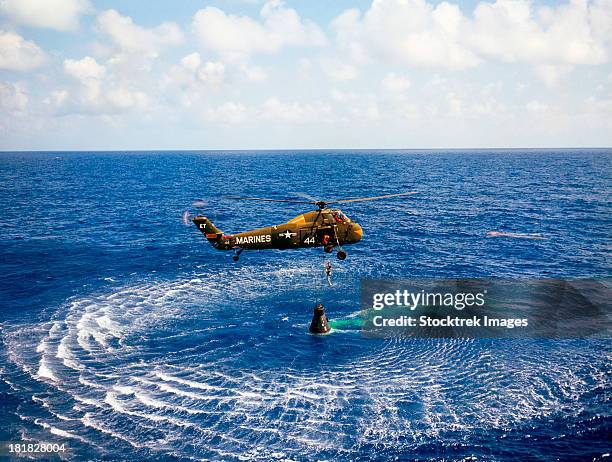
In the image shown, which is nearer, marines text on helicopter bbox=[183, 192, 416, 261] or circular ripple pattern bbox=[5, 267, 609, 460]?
circular ripple pattern bbox=[5, 267, 609, 460]

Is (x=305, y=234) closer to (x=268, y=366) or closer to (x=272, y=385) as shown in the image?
(x=268, y=366)

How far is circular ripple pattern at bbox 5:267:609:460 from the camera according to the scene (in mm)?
23906

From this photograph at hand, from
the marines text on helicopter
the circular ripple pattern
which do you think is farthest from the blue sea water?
the marines text on helicopter

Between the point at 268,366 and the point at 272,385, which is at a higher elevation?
the point at 268,366

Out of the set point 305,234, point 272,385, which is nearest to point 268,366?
point 272,385

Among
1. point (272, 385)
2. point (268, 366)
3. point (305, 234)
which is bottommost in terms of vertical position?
point (272, 385)

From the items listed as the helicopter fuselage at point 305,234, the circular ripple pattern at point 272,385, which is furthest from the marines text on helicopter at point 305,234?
the circular ripple pattern at point 272,385

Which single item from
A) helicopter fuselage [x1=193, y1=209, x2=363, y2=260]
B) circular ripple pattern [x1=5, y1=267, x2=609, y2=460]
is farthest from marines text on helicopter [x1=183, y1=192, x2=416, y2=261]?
circular ripple pattern [x1=5, y1=267, x2=609, y2=460]

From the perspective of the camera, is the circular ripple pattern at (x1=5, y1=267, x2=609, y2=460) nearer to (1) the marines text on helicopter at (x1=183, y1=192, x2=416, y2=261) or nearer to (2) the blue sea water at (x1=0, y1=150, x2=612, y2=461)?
(2) the blue sea water at (x1=0, y1=150, x2=612, y2=461)

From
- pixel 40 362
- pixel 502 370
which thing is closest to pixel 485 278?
pixel 502 370

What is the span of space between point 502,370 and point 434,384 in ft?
18.9

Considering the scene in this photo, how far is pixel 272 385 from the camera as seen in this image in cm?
2889

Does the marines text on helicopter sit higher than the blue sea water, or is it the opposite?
the marines text on helicopter

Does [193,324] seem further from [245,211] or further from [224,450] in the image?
[245,211]
